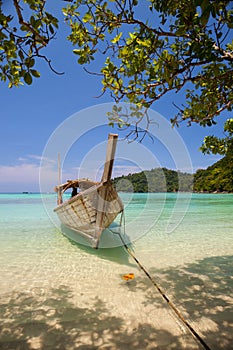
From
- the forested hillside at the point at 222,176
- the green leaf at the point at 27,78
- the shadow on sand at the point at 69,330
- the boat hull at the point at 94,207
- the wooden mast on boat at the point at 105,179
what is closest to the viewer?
the green leaf at the point at 27,78

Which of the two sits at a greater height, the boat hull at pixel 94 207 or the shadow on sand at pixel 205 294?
the boat hull at pixel 94 207

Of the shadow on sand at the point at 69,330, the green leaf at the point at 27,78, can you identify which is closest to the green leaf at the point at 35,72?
the green leaf at the point at 27,78

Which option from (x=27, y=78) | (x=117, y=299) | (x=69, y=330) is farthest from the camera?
(x=117, y=299)

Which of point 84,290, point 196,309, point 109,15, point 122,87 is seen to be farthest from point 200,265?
point 109,15

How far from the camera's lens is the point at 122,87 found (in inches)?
136

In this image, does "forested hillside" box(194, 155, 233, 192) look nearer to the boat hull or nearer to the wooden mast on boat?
the wooden mast on boat

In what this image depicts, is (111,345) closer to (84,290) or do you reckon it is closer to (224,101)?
(84,290)

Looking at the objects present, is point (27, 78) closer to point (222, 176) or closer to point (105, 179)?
point (222, 176)

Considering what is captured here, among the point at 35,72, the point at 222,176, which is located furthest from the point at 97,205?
the point at 35,72

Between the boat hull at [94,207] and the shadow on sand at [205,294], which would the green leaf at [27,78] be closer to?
the shadow on sand at [205,294]

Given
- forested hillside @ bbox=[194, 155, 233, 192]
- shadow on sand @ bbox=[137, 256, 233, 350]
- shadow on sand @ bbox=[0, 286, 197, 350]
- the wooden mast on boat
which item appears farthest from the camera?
the wooden mast on boat

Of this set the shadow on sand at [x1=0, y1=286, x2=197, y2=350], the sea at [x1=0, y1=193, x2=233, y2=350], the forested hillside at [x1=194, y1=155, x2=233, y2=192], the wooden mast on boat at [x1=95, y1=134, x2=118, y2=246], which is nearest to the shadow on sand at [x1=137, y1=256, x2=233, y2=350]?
the sea at [x1=0, y1=193, x2=233, y2=350]

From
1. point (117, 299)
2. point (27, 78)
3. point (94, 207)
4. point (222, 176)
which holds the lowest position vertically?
point (117, 299)

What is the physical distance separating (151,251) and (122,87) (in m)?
4.31
